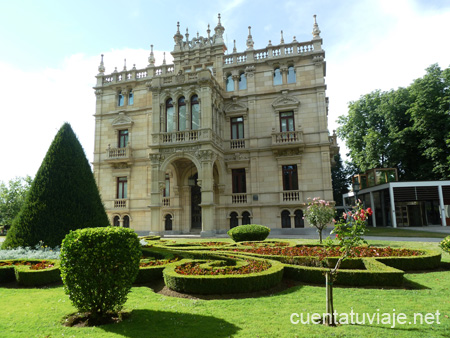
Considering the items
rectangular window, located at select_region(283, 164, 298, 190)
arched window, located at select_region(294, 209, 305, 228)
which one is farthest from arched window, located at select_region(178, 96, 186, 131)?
arched window, located at select_region(294, 209, 305, 228)

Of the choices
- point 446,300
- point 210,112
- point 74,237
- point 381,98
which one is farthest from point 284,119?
point 74,237

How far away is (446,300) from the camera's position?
710cm

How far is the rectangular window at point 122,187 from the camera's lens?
31484mm

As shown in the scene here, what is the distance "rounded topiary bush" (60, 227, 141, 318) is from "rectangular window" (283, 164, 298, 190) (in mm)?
23151

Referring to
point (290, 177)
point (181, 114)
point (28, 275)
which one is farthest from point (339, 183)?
point (28, 275)

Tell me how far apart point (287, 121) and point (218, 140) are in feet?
23.6

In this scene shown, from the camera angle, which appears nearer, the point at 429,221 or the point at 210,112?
the point at 210,112

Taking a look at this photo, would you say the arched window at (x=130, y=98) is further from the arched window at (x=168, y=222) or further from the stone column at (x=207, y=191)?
the arched window at (x=168, y=222)

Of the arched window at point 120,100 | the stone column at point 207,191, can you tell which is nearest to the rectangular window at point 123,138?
the arched window at point 120,100

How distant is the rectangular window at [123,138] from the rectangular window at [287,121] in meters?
17.1

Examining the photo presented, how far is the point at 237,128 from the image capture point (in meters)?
30.0

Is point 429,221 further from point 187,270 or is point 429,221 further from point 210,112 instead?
point 187,270

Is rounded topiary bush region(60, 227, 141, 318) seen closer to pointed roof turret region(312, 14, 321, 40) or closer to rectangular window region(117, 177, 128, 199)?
rectangular window region(117, 177, 128, 199)

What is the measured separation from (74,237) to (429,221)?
42.0 meters
